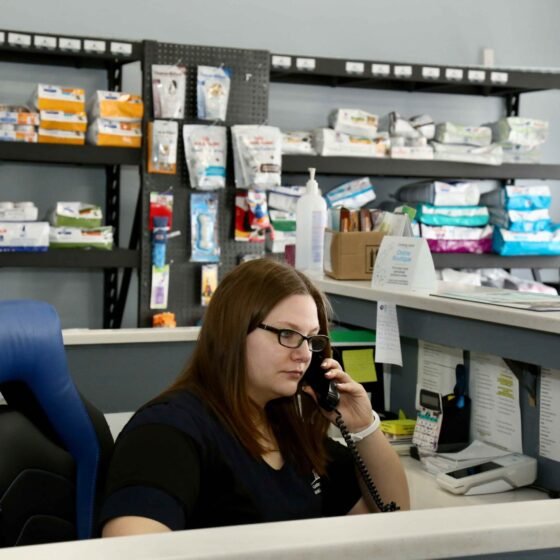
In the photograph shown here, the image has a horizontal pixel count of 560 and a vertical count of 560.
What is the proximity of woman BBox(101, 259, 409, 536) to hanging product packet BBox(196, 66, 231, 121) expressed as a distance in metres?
2.60

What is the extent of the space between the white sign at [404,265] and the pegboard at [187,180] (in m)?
1.94

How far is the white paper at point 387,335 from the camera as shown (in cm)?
216

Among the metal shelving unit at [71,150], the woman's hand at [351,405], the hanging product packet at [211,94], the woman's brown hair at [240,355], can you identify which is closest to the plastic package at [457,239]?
the hanging product packet at [211,94]

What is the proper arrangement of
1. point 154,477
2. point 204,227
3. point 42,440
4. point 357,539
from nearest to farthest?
point 357,539 → point 154,477 → point 42,440 → point 204,227

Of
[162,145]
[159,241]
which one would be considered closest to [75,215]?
[159,241]

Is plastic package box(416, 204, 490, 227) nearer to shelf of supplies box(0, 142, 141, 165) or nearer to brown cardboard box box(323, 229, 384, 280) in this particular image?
shelf of supplies box(0, 142, 141, 165)

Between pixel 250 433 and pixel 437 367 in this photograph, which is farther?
pixel 437 367

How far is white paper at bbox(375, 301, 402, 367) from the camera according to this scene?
7.10ft

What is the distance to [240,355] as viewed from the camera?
1.51 m

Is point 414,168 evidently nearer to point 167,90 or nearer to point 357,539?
point 167,90

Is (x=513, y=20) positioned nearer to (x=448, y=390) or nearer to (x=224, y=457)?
(x=448, y=390)

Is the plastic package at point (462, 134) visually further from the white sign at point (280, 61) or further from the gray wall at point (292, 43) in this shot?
the white sign at point (280, 61)

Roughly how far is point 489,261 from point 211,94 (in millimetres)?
1666

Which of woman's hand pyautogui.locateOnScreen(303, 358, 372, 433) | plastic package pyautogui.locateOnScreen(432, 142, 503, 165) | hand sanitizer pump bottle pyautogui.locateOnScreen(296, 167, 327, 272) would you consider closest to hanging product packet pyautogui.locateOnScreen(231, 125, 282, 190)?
plastic package pyautogui.locateOnScreen(432, 142, 503, 165)
